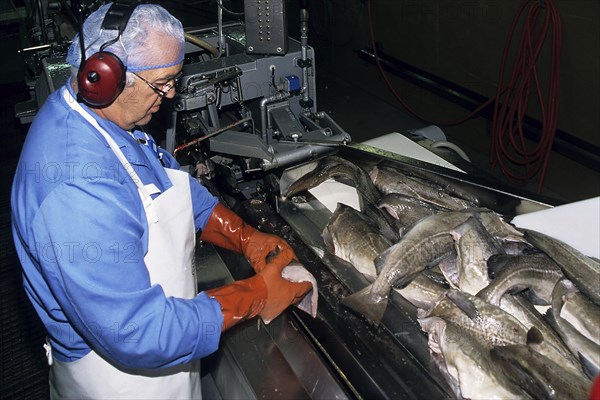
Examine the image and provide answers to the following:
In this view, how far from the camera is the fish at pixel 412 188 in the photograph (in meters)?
2.50

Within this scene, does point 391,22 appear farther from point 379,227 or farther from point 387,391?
point 387,391

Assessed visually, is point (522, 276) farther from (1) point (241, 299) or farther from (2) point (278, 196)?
(2) point (278, 196)

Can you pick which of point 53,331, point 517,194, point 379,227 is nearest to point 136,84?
point 53,331

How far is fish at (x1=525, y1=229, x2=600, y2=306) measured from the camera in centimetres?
184

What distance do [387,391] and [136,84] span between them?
4.28ft

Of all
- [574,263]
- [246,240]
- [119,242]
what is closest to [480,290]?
[574,263]

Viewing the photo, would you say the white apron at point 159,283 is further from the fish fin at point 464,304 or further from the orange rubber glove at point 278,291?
the fish fin at point 464,304

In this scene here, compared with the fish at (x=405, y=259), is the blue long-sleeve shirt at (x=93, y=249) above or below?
above

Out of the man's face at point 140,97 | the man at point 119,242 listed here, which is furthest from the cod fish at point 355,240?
the man's face at point 140,97

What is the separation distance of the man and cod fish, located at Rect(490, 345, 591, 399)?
30.4 inches

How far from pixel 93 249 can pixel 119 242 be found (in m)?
0.08

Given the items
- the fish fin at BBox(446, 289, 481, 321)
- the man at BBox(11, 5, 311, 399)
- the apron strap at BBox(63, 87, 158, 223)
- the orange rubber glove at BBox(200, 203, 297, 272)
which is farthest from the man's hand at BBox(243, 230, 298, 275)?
the fish fin at BBox(446, 289, 481, 321)

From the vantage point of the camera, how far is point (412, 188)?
256 centimetres

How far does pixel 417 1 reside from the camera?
606cm
